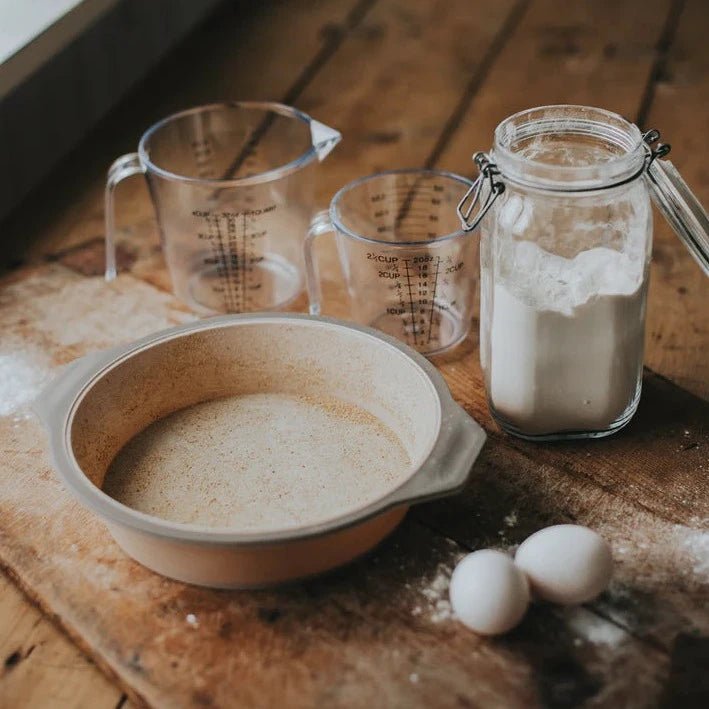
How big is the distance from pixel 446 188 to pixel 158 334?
0.33 meters

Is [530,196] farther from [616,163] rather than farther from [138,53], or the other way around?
[138,53]

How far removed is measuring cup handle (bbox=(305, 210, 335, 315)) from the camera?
2.97ft

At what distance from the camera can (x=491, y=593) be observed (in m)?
0.63

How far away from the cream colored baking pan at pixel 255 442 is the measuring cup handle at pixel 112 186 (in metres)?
0.22

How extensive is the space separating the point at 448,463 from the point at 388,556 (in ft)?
0.30

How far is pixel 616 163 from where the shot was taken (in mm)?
694

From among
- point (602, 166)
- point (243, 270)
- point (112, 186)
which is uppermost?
point (602, 166)

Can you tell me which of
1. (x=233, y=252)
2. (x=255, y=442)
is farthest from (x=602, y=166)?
(x=233, y=252)

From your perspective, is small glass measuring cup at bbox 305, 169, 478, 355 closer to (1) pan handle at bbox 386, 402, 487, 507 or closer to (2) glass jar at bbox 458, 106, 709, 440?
(2) glass jar at bbox 458, 106, 709, 440

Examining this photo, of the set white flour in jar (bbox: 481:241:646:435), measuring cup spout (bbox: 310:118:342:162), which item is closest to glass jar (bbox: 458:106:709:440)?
white flour in jar (bbox: 481:241:646:435)

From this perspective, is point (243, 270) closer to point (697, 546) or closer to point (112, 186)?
point (112, 186)

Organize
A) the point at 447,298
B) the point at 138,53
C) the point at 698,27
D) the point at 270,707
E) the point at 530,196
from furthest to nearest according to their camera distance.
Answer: the point at 698,27, the point at 138,53, the point at 447,298, the point at 530,196, the point at 270,707

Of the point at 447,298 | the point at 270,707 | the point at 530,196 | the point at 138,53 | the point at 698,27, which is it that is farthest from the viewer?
the point at 698,27

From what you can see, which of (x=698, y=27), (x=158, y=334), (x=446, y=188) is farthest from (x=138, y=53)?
(x=698, y=27)
